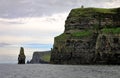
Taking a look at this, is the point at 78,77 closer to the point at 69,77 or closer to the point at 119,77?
the point at 69,77

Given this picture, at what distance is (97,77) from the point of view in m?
107

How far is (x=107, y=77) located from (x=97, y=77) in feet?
8.91

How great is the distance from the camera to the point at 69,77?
353ft

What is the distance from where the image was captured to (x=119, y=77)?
104438 mm

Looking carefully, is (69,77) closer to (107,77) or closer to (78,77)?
(78,77)

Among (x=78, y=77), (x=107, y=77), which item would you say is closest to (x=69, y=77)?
(x=78, y=77)

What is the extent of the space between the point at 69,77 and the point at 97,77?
7.58 meters

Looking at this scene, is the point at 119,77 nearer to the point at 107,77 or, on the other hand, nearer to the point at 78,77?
the point at 107,77

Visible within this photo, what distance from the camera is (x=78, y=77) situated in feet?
353

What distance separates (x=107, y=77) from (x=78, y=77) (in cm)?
783

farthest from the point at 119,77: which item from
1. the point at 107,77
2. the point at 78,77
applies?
the point at 78,77

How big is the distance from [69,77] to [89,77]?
5.63m

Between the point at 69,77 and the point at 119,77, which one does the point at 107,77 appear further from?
the point at 69,77

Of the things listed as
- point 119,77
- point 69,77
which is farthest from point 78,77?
point 119,77
